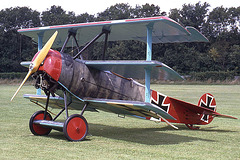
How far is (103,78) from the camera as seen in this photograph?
328 inches

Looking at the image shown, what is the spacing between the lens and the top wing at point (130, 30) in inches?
304

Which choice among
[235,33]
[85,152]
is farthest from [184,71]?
[85,152]

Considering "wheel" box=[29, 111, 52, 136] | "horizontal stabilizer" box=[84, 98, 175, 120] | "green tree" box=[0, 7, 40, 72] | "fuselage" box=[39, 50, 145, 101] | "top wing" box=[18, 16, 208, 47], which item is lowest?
"wheel" box=[29, 111, 52, 136]

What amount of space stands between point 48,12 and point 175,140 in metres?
74.5

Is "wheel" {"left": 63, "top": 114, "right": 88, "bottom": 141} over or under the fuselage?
under

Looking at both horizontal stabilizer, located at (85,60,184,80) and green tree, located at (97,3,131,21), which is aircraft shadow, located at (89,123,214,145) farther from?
green tree, located at (97,3,131,21)

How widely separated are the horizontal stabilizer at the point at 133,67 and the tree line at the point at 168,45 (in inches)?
1669

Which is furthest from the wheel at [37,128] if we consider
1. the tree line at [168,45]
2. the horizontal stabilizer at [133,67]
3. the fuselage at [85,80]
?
the tree line at [168,45]

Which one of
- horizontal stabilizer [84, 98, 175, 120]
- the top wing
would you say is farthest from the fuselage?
the top wing

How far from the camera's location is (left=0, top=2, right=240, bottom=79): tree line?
56.5 meters

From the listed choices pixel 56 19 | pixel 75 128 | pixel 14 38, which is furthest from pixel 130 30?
pixel 56 19

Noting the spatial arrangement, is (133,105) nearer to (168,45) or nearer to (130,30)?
(130,30)

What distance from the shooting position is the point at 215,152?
665 centimetres

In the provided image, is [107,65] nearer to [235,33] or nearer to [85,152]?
[85,152]
